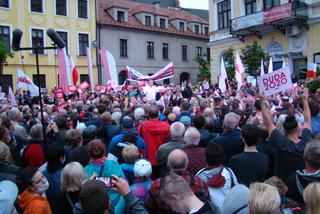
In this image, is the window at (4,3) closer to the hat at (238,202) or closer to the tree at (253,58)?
the tree at (253,58)

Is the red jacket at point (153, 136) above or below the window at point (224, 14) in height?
below

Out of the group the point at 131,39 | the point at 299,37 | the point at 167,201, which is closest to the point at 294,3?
the point at 299,37

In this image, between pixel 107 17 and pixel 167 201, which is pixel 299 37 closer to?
pixel 107 17

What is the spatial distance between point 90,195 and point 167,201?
56cm

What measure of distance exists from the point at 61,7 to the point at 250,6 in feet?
53.2

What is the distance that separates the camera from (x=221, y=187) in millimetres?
3439

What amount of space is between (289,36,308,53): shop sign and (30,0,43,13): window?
20.3 metres

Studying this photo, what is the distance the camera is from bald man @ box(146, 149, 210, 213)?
113 inches

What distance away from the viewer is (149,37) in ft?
124

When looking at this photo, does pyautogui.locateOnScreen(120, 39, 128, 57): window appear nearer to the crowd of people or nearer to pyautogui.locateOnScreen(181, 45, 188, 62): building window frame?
pyautogui.locateOnScreen(181, 45, 188, 62): building window frame

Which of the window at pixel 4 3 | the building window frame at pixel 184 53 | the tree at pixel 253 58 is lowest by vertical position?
the tree at pixel 253 58

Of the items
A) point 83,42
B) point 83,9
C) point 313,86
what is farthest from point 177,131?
point 83,9

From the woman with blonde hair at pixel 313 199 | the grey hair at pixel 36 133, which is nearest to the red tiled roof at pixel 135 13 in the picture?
the grey hair at pixel 36 133

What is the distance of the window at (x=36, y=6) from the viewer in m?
30.2
